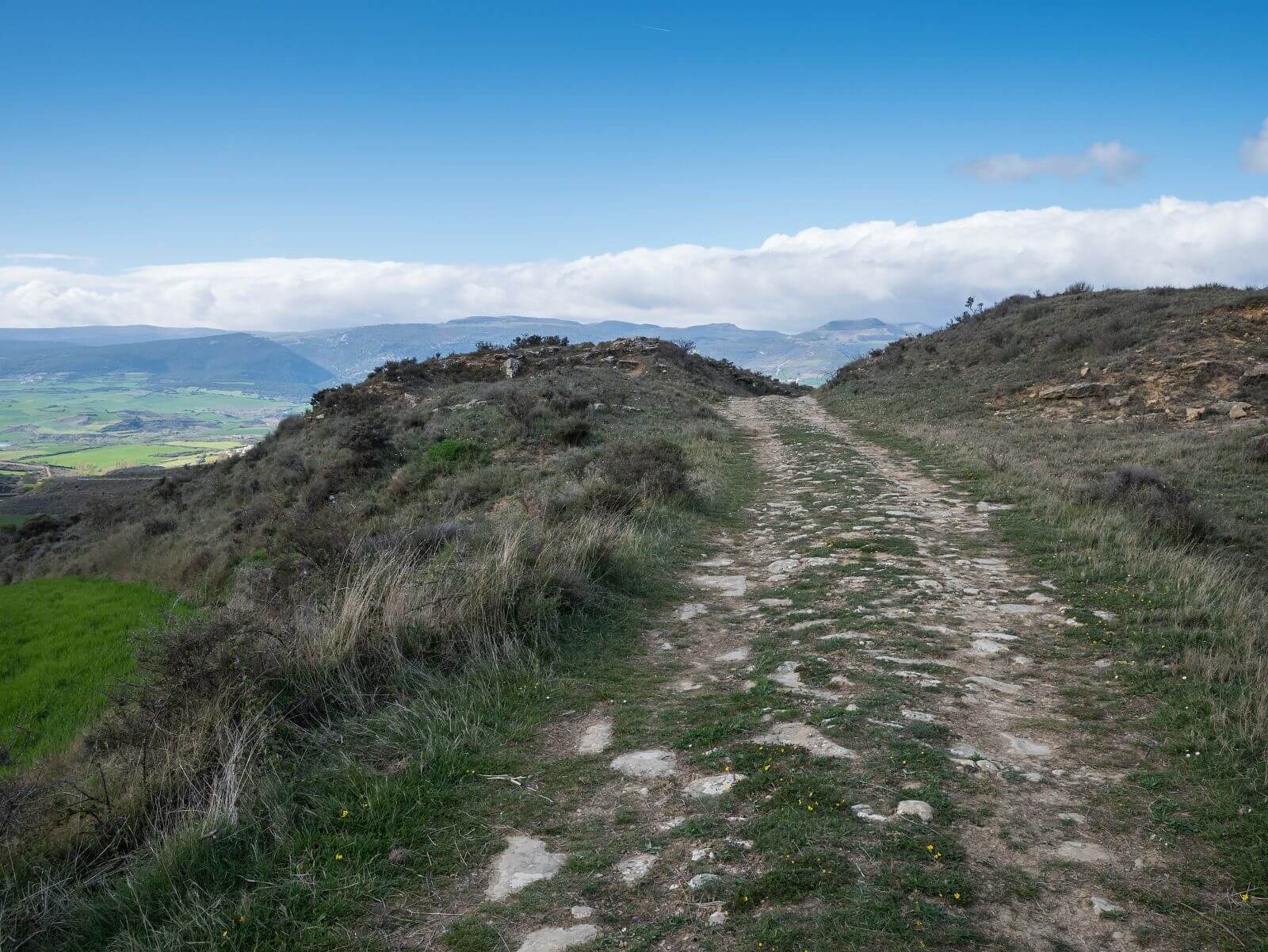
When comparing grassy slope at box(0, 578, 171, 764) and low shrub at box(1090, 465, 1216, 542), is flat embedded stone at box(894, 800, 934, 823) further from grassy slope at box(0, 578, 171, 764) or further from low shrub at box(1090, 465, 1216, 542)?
low shrub at box(1090, 465, 1216, 542)

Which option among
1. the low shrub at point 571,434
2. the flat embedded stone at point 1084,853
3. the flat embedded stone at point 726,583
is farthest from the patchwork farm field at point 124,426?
the flat embedded stone at point 1084,853

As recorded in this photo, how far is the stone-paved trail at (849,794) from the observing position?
2723 mm

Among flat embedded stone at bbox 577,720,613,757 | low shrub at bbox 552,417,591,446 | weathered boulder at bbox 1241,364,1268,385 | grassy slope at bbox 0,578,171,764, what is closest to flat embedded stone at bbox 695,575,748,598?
flat embedded stone at bbox 577,720,613,757

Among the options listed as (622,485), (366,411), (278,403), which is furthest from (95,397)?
(622,485)

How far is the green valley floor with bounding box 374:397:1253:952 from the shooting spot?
2707 mm

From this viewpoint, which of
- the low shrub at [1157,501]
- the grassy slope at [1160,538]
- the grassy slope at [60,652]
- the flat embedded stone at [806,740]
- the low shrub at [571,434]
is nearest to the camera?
the grassy slope at [1160,538]

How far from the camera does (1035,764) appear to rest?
3875 millimetres

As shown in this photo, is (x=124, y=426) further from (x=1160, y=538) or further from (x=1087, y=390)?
(x=1160, y=538)

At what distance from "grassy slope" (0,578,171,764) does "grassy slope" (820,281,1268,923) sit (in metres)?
6.97

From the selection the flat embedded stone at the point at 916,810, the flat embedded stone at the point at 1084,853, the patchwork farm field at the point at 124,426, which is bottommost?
the patchwork farm field at the point at 124,426

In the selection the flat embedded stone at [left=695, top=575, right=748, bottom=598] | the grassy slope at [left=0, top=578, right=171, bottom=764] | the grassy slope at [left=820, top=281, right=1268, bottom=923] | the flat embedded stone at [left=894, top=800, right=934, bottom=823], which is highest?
the grassy slope at [left=820, top=281, right=1268, bottom=923]

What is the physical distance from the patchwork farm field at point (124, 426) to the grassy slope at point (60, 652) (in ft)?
157

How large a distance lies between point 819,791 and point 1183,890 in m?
1.50

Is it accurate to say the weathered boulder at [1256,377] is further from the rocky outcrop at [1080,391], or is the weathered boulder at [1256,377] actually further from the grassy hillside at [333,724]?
the grassy hillside at [333,724]
